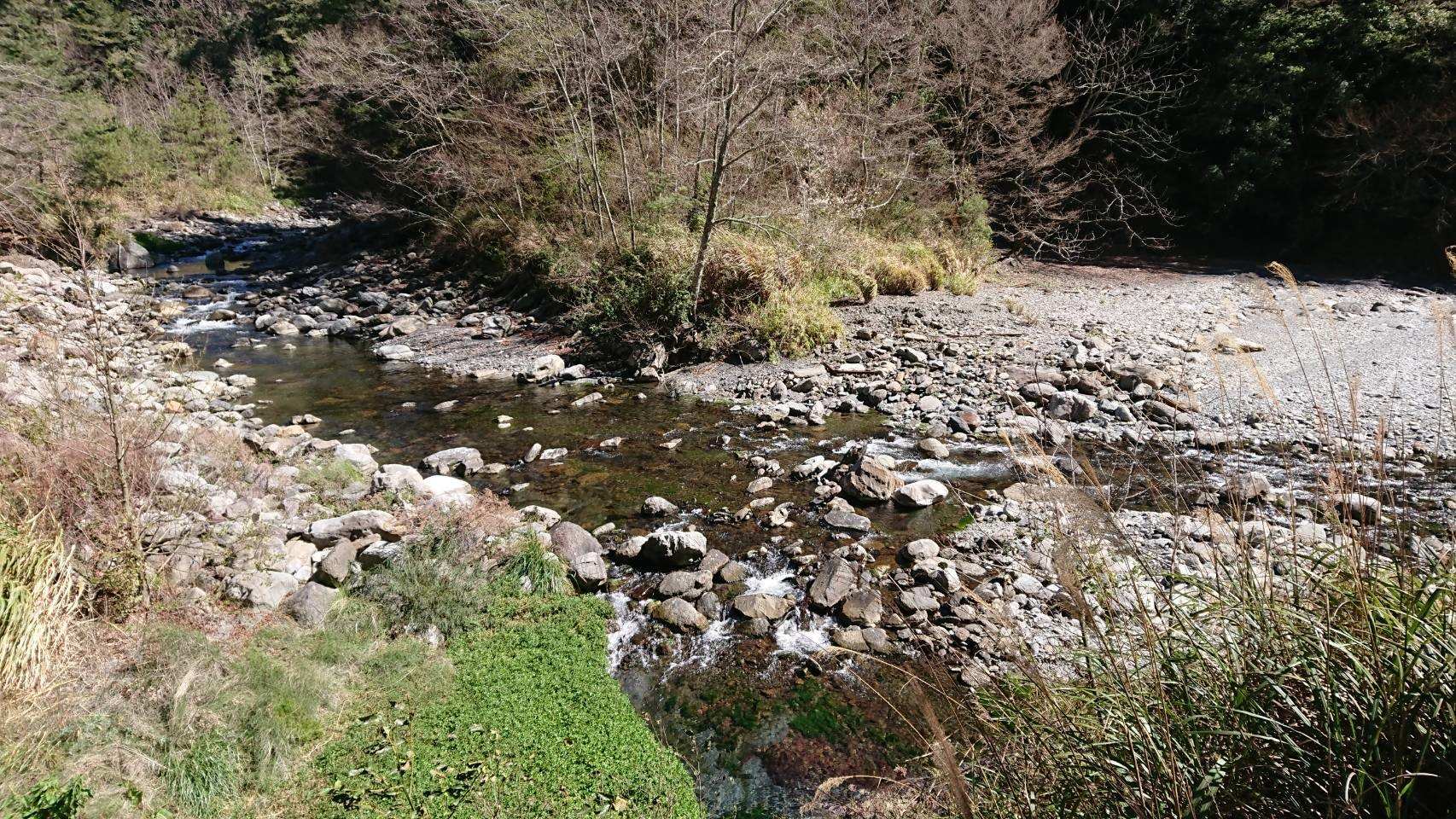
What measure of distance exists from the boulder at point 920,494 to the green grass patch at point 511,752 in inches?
147

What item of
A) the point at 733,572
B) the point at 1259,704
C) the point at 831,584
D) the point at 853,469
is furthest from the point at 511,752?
the point at 853,469

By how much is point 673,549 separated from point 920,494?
2.77 m

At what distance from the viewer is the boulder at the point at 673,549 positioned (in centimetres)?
631

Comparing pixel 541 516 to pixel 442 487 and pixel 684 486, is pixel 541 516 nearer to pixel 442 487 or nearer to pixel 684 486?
pixel 442 487

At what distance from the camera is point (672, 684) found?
4.96 m

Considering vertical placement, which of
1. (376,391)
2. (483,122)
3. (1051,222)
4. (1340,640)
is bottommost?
(376,391)

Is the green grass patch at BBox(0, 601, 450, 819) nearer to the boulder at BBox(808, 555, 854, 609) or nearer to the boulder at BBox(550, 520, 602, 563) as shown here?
the boulder at BBox(550, 520, 602, 563)

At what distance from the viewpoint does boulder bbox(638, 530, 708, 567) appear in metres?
6.31

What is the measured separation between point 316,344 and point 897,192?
13.6m

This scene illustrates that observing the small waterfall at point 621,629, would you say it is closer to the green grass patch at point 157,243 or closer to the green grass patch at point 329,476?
the green grass patch at point 329,476

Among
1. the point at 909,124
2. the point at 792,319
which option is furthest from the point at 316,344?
the point at 909,124

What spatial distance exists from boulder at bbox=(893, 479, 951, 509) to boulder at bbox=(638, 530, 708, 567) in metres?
2.31

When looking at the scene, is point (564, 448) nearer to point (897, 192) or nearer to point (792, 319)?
point (792, 319)

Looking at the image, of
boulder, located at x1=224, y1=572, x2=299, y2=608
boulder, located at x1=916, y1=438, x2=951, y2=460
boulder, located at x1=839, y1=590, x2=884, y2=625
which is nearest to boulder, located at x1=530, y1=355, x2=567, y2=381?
boulder, located at x1=916, y1=438, x2=951, y2=460
